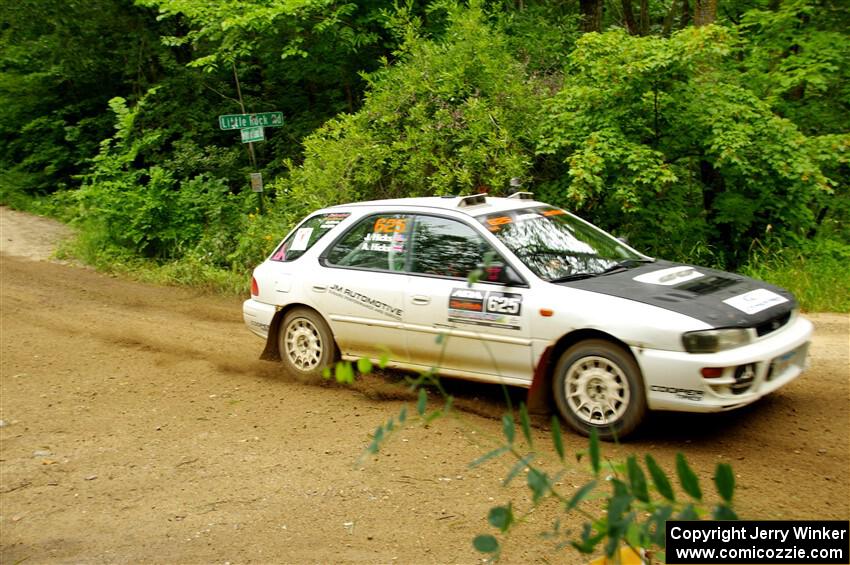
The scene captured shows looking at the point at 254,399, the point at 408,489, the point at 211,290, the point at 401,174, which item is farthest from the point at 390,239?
the point at 211,290

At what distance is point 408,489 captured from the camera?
541cm

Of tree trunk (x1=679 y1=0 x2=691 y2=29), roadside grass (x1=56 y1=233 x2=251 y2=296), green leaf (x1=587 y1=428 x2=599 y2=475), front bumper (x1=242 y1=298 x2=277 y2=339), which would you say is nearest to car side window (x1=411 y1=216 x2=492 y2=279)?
front bumper (x1=242 y1=298 x2=277 y2=339)

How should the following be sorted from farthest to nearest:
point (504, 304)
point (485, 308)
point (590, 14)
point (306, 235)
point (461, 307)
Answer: point (590, 14) < point (306, 235) < point (461, 307) < point (485, 308) < point (504, 304)

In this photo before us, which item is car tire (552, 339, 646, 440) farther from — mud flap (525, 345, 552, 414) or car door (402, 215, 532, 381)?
car door (402, 215, 532, 381)

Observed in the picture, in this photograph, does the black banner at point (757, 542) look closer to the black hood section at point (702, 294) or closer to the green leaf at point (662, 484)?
the green leaf at point (662, 484)

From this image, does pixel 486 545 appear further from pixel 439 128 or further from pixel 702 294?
pixel 439 128

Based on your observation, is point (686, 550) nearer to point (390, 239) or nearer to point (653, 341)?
point (653, 341)

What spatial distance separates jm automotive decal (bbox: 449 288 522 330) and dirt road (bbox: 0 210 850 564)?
0.79 meters

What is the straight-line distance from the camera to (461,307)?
260 inches

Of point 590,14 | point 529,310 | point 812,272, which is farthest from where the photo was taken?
point 590,14

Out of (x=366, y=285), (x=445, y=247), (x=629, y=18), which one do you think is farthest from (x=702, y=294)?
(x=629, y=18)

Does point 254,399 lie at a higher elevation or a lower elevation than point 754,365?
lower

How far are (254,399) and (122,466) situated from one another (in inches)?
61.0

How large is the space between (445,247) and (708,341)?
7.68 feet
